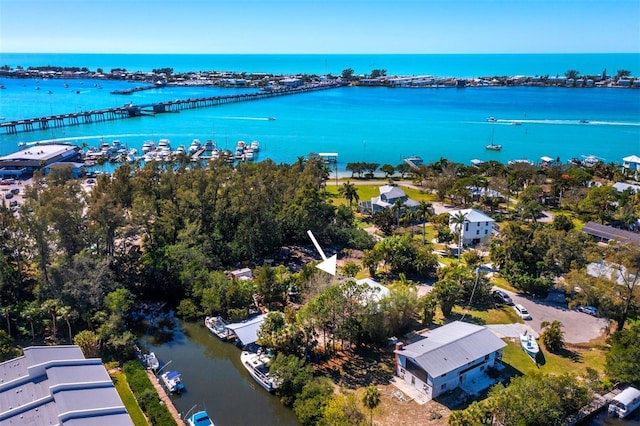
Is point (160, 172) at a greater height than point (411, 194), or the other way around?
point (160, 172)

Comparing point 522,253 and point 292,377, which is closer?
point 292,377

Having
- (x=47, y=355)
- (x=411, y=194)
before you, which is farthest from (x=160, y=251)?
(x=411, y=194)

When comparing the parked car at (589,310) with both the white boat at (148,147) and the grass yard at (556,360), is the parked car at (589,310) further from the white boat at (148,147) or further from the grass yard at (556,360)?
the white boat at (148,147)

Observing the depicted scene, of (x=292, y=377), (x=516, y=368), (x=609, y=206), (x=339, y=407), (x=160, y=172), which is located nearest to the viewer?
(x=339, y=407)

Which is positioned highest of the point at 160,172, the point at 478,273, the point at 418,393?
the point at 160,172

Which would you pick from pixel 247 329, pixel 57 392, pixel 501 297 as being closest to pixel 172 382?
pixel 247 329

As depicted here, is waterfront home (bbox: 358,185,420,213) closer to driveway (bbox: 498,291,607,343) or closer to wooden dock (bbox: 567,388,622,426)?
driveway (bbox: 498,291,607,343)

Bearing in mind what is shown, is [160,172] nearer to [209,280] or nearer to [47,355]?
[209,280]
